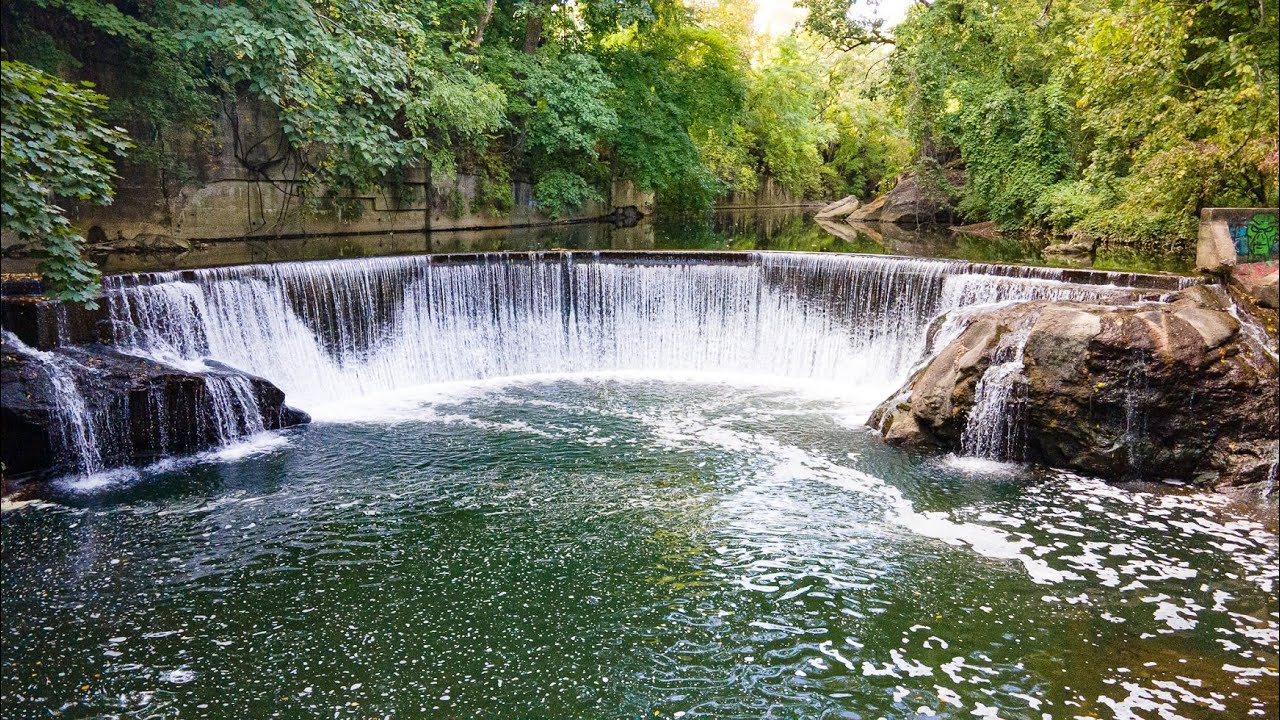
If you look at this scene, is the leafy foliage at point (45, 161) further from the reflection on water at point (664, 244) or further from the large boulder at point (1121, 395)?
the large boulder at point (1121, 395)

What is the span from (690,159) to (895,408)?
17.0 metres

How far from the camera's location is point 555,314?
14.5 meters

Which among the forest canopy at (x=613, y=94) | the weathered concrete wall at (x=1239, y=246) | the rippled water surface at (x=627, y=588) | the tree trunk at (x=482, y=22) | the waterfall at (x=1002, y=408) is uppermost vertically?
the tree trunk at (x=482, y=22)

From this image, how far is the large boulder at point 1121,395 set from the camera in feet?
28.3

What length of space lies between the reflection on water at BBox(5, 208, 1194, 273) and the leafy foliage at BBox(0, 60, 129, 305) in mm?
4931

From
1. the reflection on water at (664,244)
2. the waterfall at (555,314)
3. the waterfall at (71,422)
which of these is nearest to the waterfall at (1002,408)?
the waterfall at (555,314)

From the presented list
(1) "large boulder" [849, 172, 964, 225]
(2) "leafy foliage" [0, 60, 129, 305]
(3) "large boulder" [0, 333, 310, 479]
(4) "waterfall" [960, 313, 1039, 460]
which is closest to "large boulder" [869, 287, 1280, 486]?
(4) "waterfall" [960, 313, 1039, 460]

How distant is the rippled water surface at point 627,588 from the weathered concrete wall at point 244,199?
30.1ft

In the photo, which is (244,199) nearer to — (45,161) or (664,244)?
(664,244)

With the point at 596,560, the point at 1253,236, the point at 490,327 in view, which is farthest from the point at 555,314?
the point at 1253,236

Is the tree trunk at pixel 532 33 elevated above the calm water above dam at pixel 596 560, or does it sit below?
above

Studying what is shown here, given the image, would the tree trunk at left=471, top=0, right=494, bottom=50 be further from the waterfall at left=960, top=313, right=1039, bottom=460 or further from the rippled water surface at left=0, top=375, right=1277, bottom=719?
the waterfall at left=960, top=313, right=1039, bottom=460

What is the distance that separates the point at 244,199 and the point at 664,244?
901cm

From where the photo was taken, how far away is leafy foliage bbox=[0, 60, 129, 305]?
6.54m
